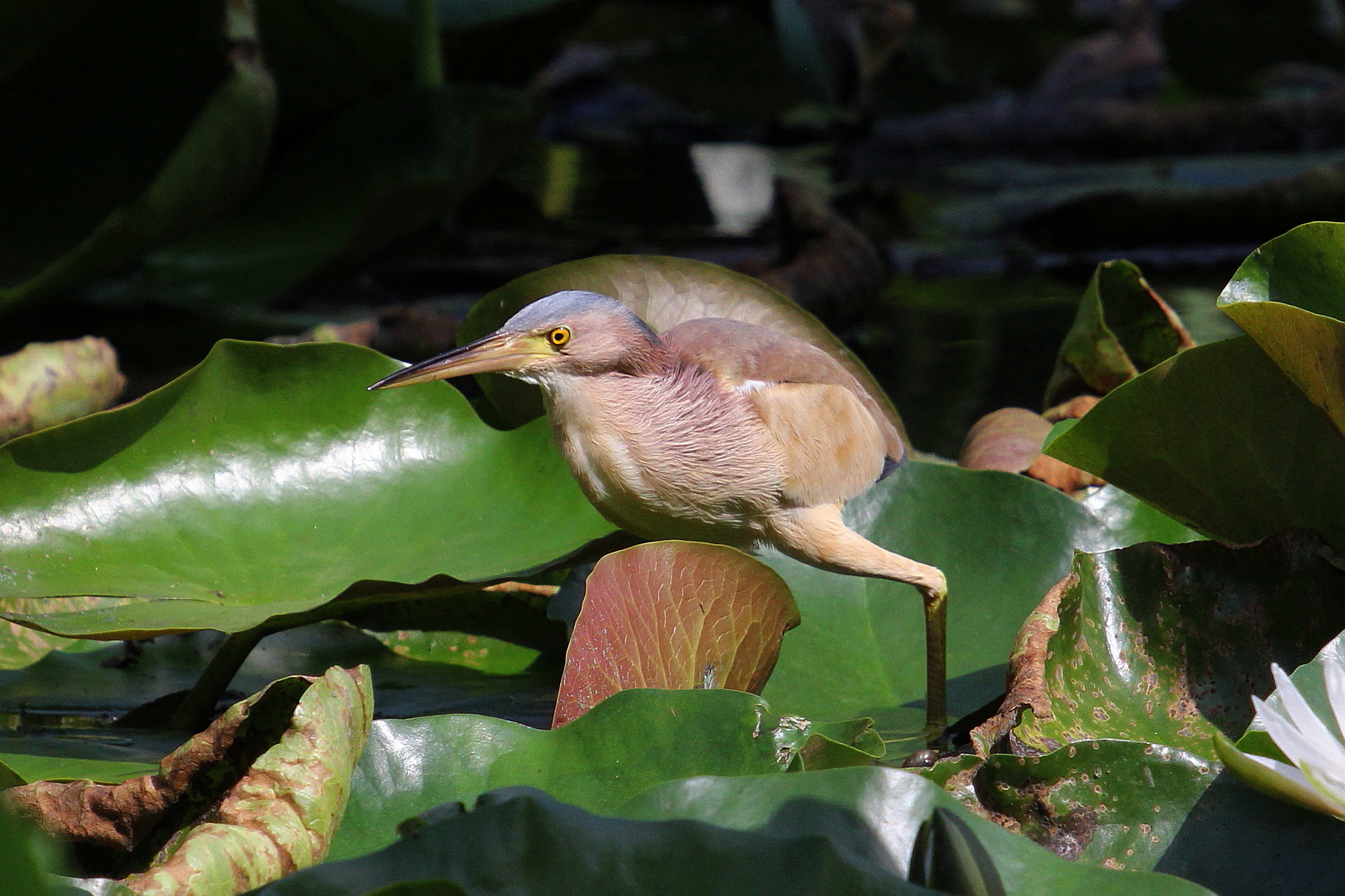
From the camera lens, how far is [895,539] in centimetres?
150

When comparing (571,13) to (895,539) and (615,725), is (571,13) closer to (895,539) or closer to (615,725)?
(895,539)

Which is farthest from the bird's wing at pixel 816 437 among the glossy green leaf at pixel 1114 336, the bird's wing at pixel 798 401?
the glossy green leaf at pixel 1114 336

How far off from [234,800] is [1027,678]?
2.05ft

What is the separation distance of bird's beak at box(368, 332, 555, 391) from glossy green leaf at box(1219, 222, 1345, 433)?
59cm

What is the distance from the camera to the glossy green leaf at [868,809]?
2.78 ft

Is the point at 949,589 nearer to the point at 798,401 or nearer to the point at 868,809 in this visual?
the point at 798,401

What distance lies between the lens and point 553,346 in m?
1.26

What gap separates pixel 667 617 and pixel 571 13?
305cm

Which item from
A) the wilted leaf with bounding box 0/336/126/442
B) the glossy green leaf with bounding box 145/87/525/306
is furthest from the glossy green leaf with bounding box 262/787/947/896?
the glossy green leaf with bounding box 145/87/525/306

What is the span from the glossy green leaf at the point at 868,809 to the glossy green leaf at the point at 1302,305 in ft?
1.58

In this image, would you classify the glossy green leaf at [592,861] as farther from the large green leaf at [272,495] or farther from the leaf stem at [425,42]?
the leaf stem at [425,42]

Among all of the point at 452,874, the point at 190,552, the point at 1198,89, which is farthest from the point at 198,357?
the point at 1198,89

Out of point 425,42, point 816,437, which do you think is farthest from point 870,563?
point 425,42

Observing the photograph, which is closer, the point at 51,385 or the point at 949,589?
the point at 949,589
